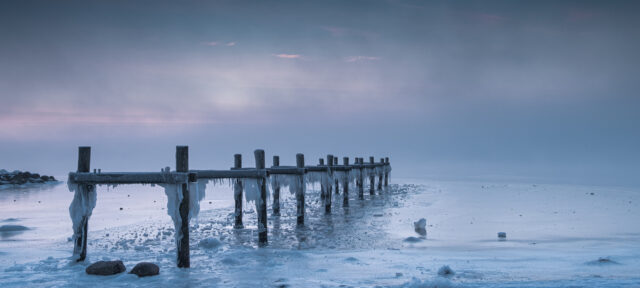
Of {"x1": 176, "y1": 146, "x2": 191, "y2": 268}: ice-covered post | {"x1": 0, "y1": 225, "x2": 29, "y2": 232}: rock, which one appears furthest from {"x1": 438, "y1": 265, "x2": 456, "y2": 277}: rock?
{"x1": 0, "y1": 225, "x2": 29, "y2": 232}: rock

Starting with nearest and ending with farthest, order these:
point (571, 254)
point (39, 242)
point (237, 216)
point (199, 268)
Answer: point (199, 268)
point (571, 254)
point (39, 242)
point (237, 216)

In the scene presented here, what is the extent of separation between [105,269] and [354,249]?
5.90 meters

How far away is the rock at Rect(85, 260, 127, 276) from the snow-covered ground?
0.22m

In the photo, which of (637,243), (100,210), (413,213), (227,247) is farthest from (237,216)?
(637,243)

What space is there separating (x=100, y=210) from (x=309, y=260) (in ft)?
52.3

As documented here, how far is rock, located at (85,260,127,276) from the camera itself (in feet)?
29.5

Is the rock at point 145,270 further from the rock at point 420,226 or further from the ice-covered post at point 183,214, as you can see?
the rock at point 420,226

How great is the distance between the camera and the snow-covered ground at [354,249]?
28.3 feet

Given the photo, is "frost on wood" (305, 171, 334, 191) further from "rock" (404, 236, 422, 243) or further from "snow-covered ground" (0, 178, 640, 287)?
"rock" (404, 236, 422, 243)

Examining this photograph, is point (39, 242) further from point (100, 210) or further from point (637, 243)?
point (637, 243)

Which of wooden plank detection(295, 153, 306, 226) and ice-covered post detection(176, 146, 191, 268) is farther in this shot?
wooden plank detection(295, 153, 306, 226)

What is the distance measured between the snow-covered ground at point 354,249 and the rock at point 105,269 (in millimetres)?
218

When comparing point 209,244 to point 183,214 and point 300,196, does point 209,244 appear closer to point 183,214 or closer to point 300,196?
point 183,214

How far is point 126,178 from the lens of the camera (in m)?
10.1
